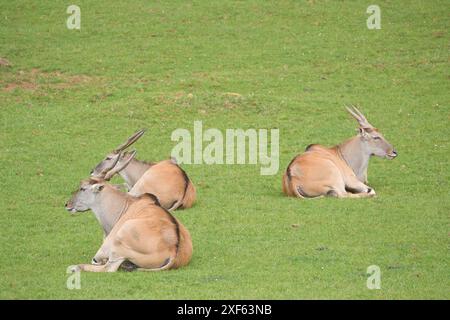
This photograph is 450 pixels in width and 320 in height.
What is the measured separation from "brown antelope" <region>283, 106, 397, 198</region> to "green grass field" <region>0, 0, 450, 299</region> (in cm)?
26

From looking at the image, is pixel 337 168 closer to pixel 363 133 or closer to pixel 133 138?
pixel 363 133

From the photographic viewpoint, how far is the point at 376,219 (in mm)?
11031

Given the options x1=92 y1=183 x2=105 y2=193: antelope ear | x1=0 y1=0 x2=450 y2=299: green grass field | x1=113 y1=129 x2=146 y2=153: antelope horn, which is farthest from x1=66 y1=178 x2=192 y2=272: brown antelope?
x1=113 y1=129 x2=146 y2=153: antelope horn

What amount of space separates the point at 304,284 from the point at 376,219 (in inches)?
113

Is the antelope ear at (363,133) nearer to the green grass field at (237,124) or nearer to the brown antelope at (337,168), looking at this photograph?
the brown antelope at (337,168)

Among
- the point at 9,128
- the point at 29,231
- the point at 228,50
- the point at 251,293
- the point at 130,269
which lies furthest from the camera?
the point at 228,50

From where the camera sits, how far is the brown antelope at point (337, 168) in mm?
12234

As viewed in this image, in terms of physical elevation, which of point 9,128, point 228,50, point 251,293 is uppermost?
point 228,50

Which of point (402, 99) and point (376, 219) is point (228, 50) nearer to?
point (402, 99)

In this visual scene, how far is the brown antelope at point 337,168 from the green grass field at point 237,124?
262mm

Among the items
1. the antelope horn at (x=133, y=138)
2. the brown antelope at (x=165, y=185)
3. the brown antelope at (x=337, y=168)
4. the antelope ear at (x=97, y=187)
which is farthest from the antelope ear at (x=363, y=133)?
the antelope ear at (x=97, y=187)

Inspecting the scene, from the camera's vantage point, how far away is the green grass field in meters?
8.80

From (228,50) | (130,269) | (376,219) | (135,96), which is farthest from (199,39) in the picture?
(130,269)

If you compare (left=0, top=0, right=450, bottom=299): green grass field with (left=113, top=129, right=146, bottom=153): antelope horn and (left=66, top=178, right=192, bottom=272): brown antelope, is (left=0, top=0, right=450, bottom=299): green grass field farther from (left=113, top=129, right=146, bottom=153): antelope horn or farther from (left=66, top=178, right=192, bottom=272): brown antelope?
(left=113, top=129, right=146, bottom=153): antelope horn
